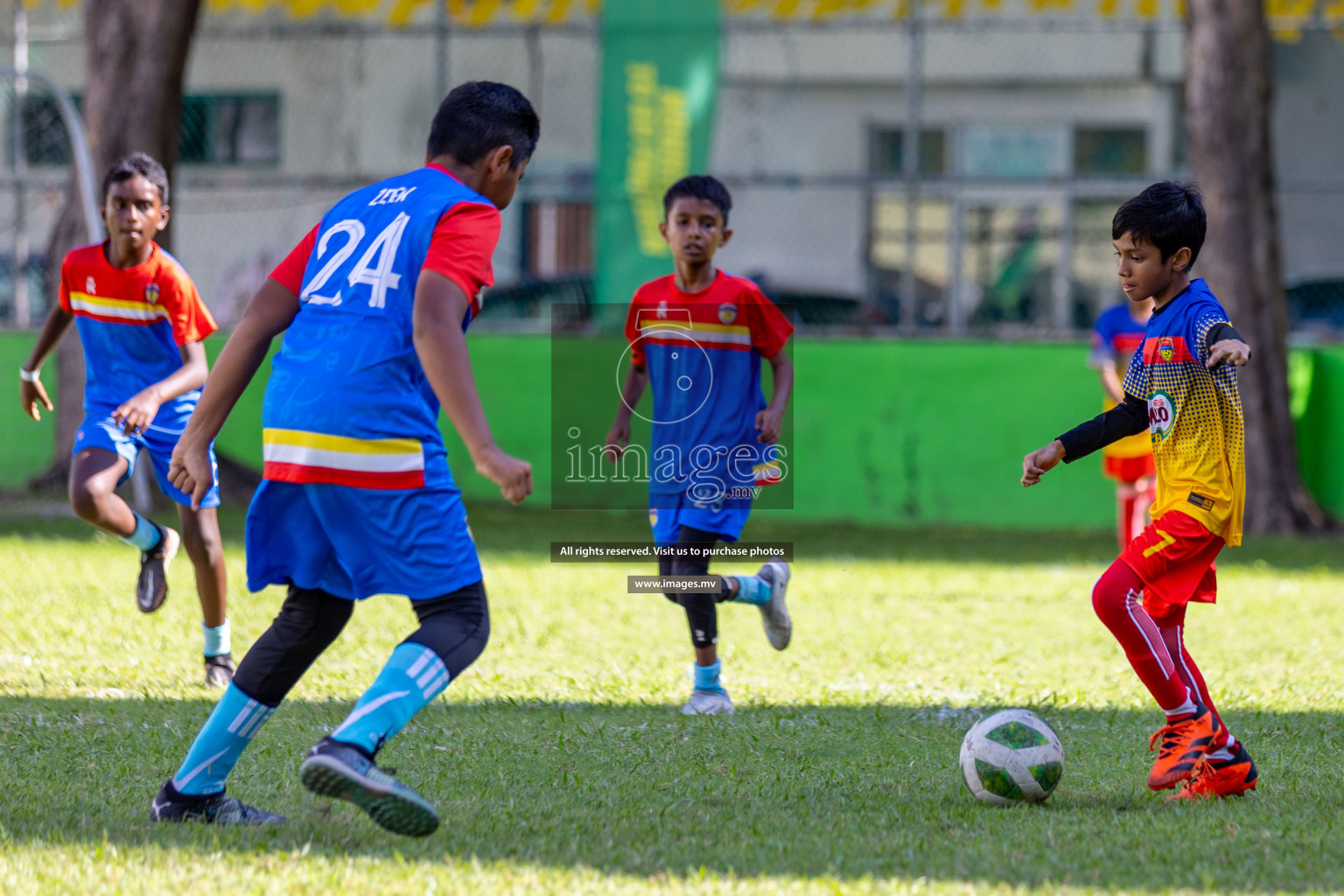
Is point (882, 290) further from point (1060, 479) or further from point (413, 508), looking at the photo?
point (413, 508)

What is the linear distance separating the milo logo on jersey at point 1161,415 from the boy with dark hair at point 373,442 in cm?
194

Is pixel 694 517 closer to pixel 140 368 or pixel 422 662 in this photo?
pixel 422 662


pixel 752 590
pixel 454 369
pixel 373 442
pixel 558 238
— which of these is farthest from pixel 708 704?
pixel 558 238

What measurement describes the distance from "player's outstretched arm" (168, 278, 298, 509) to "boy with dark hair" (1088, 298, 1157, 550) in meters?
6.21

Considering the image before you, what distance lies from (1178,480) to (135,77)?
10.00 metres

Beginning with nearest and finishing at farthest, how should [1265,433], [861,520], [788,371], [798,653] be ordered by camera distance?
1. [788,371]
2. [798,653]
3. [1265,433]
4. [861,520]

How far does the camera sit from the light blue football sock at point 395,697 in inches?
125

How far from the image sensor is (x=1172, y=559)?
4.01 m

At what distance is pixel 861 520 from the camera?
1234 cm

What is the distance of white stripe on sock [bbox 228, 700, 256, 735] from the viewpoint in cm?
351

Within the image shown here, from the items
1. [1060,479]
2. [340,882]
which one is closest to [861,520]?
[1060,479]

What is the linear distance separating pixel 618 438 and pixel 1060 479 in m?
7.38

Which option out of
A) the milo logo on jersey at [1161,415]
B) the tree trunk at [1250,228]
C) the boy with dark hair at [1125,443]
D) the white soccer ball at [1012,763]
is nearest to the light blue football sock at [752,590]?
the white soccer ball at [1012,763]

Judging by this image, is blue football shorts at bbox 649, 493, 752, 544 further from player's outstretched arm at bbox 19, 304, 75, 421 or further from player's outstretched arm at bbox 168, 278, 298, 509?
player's outstretched arm at bbox 19, 304, 75, 421
